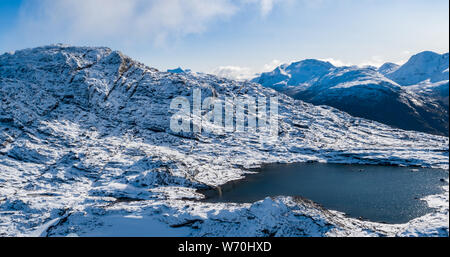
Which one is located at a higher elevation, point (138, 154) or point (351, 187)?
point (138, 154)

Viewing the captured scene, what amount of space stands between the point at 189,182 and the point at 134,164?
21259mm

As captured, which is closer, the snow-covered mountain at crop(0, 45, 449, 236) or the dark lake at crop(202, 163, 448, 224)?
the snow-covered mountain at crop(0, 45, 449, 236)

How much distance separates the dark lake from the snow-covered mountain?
6368 millimetres

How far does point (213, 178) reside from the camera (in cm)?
8956

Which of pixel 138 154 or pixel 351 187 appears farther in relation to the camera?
pixel 138 154

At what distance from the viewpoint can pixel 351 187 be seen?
81.6 meters

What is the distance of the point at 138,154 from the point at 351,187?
245ft

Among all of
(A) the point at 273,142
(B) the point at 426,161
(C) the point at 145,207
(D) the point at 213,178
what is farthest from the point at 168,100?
(B) the point at 426,161

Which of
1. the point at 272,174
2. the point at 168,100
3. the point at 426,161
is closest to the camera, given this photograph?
the point at 272,174

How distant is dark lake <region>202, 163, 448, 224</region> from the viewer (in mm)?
63250

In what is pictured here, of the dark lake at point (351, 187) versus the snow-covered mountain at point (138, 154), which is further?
the dark lake at point (351, 187)

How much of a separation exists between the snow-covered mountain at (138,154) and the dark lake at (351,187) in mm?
6368

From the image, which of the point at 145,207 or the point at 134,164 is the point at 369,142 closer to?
the point at 134,164

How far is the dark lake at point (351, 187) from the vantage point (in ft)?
208
